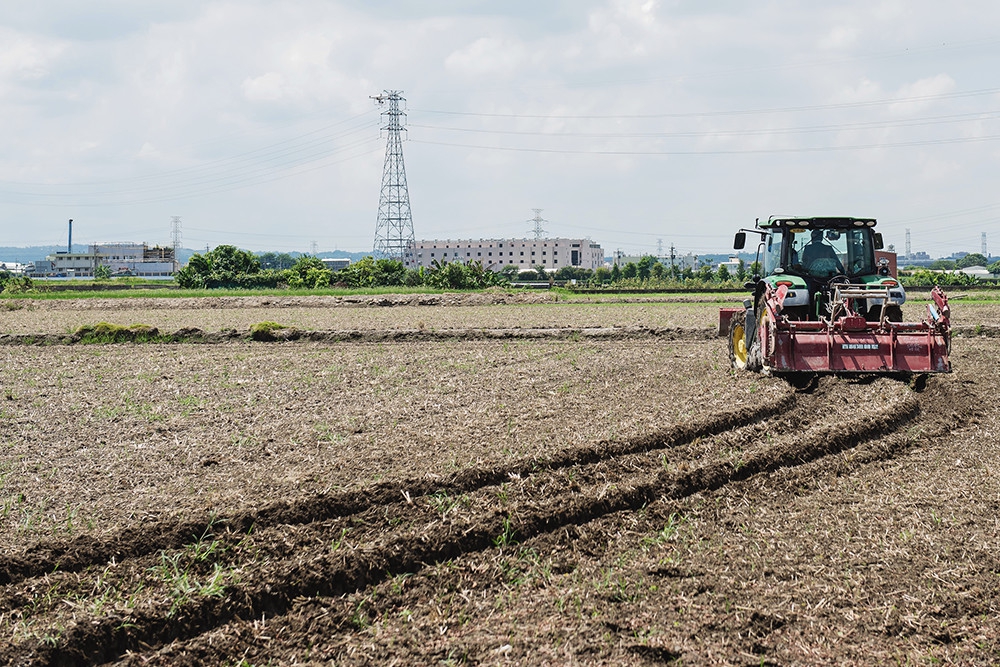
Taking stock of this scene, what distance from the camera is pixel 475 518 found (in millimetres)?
7211

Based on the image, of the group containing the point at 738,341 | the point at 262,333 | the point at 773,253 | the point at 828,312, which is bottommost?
the point at 262,333

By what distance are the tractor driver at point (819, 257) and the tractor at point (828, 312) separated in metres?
0.02

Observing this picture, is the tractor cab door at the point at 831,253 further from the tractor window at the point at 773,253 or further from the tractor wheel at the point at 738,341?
the tractor wheel at the point at 738,341

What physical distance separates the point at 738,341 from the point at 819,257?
6.92 feet

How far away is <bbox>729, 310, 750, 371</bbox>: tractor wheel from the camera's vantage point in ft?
51.9

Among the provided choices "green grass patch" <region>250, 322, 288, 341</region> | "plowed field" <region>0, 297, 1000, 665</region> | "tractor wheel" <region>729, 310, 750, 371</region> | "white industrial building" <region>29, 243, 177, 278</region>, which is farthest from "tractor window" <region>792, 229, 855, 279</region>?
"white industrial building" <region>29, 243, 177, 278</region>

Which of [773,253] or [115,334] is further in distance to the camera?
[115,334]

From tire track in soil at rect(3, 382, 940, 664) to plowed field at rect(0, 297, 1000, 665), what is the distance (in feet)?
0.07

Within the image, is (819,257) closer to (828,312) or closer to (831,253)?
(831,253)

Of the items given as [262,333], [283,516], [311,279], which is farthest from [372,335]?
[311,279]

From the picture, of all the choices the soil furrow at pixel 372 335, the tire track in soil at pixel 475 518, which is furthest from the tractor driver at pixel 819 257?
the soil furrow at pixel 372 335

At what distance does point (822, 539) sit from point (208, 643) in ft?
15.5

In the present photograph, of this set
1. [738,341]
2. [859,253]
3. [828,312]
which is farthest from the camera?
[738,341]

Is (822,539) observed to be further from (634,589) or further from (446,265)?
(446,265)
